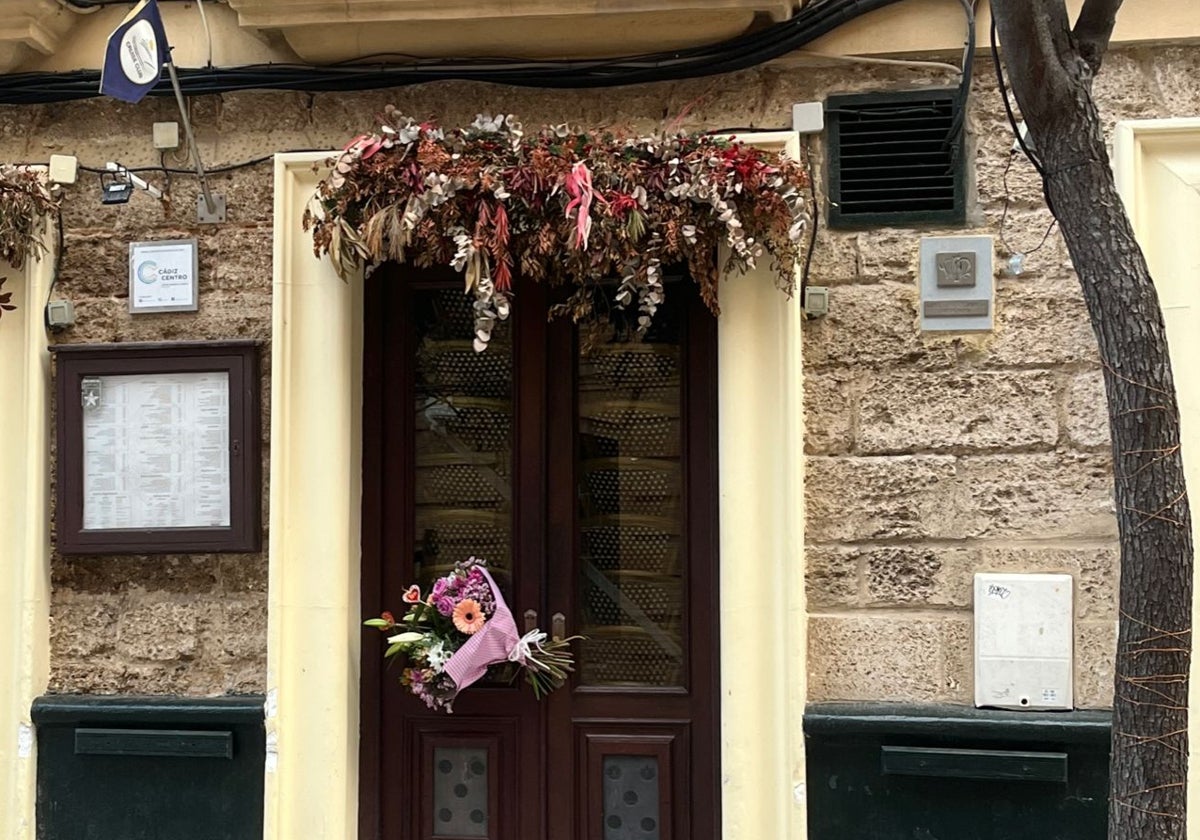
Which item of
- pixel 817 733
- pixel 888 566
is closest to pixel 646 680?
pixel 817 733

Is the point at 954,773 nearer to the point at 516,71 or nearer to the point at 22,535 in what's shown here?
the point at 516,71

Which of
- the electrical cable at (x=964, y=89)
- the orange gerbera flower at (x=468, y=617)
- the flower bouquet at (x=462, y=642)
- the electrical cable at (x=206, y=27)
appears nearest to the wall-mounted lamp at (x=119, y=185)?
the electrical cable at (x=206, y=27)

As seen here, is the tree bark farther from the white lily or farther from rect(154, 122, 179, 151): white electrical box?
rect(154, 122, 179, 151): white electrical box

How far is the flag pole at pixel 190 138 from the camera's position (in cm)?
443

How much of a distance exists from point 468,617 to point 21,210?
225 cm

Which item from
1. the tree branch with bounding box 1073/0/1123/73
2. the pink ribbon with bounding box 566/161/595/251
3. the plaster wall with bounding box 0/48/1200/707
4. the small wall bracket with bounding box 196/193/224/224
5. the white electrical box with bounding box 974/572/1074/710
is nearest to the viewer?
the tree branch with bounding box 1073/0/1123/73

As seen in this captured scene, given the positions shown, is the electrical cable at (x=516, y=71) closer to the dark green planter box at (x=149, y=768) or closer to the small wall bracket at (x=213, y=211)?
the small wall bracket at (x=213, y=211)

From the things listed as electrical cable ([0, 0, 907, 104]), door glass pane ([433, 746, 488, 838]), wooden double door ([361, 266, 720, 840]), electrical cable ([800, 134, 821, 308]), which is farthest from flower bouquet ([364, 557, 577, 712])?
electrical cable ([0, 0, 907, 104])

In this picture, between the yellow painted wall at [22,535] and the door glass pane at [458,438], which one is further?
the door glass pane at [458,438]

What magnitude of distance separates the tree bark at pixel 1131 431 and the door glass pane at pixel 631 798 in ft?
6.26

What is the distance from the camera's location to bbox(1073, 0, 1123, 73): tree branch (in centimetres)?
310

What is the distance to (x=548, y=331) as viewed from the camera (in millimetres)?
4727

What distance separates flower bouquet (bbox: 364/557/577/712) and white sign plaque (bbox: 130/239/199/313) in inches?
55.2

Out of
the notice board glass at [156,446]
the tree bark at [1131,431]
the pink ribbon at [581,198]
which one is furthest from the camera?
the notice board glass at [156,446]
